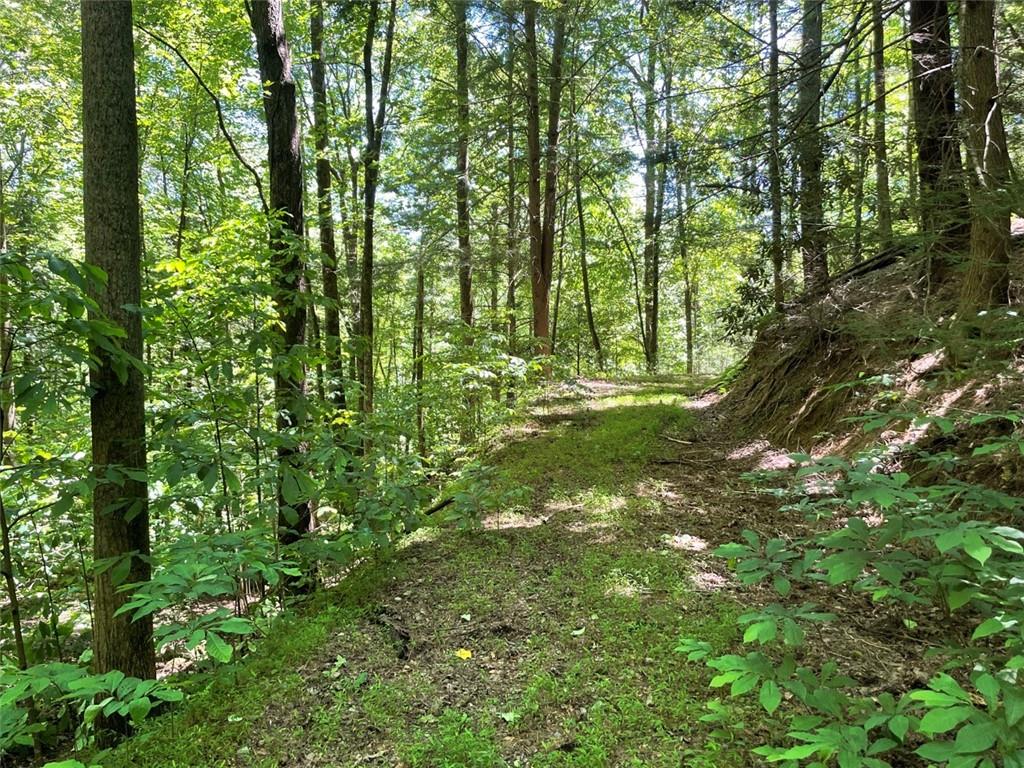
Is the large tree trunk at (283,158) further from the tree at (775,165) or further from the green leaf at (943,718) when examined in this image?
the tree at (775,165)

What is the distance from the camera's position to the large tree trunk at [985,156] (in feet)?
11.8

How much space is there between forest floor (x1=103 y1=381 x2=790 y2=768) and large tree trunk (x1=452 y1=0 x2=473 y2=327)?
5.52 metres

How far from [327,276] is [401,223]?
160 inches

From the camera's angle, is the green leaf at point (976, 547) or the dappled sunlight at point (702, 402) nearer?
the green leaf at point (976, 547)

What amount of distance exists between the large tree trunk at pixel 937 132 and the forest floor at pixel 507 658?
270cm

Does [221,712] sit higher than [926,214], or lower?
lower

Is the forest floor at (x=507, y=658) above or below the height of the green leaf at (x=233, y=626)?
below

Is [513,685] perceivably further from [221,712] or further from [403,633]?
[221,712]

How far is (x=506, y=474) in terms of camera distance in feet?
18.2

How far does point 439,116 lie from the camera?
10023 mm

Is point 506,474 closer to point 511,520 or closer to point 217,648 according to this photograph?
point 511,520

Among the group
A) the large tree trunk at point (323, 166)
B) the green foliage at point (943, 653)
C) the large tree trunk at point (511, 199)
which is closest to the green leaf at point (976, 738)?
the green foliage at point (943, 653)

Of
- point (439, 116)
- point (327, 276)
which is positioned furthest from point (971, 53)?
point (439, 116)

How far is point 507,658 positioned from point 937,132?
18.5 feet
